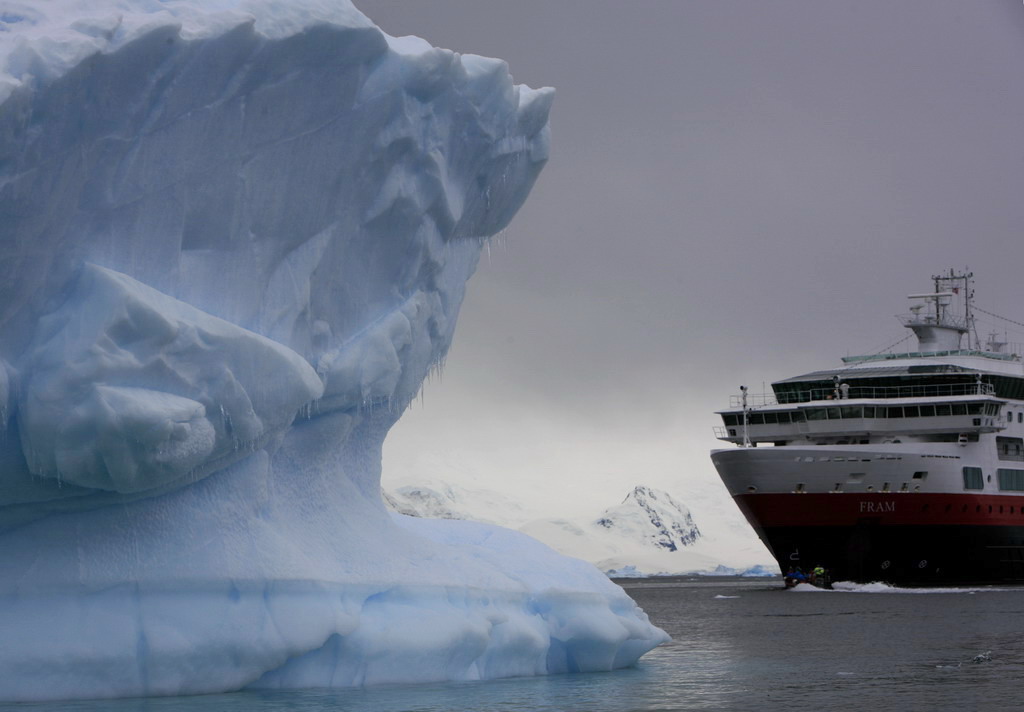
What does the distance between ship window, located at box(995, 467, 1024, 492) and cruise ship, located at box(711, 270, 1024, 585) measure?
6cm

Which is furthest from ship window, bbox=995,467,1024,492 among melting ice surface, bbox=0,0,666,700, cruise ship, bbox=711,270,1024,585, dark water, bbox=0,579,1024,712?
melting ice surface, bbox=0,0,666,700

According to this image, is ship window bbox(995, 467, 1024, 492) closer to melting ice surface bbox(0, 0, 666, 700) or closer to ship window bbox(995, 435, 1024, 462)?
ship window bbox(995, 435, 1024, 462)

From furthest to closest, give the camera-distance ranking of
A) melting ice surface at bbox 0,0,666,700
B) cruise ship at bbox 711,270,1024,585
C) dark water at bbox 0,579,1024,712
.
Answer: cruise ship at bbox 711,270,1024,585 < dark water at bbox 0,579,1024,712 < melting ice surface at bbox 0,0,666,700

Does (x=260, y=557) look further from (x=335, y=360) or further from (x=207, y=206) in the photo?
(x=207, y=206)

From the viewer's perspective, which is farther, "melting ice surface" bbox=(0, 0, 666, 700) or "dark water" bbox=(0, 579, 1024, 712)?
"dark water" bbox=(0, 579, 1024, 712)

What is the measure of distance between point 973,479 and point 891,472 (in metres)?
4.02

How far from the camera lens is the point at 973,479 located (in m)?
55.5

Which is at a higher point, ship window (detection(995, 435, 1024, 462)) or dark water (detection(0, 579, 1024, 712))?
ship window (detection(995, 435, 1024, 462))

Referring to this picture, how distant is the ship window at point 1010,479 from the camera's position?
187 ft

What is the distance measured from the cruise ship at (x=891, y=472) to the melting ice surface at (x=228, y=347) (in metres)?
40.2

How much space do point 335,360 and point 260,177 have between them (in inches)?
79.0

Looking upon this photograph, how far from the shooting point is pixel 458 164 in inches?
602

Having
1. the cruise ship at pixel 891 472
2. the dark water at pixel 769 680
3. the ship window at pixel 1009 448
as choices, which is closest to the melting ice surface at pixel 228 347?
the dark water at pixel 769 680

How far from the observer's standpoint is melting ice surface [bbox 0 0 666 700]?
11039mm
